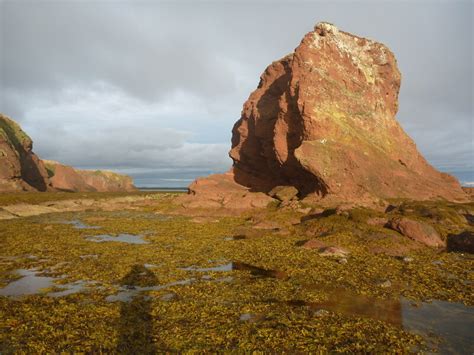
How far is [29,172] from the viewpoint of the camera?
105250 millimetres

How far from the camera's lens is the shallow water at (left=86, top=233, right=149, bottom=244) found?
25.8m

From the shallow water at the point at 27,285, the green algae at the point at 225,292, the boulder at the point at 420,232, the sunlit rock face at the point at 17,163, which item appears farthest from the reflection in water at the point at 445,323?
the sunlit rock face at the point at 17,163

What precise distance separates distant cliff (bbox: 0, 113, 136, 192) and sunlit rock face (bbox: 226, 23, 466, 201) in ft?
222

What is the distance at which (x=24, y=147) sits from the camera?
10800cm

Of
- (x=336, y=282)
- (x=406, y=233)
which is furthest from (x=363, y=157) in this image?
(x=336, y=282)

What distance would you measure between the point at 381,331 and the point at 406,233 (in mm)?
15374

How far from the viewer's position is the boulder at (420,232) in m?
22.1

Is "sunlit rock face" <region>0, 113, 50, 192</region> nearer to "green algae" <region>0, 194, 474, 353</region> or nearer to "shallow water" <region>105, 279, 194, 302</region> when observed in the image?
"green algae" <region>0, 194, 474, 353</region>

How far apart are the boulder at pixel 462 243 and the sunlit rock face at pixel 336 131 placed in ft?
56.6

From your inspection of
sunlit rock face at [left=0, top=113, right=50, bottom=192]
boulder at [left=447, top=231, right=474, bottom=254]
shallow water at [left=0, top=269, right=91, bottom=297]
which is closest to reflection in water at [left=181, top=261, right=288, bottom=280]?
shallow water at [left=0, top=269, right=91, bottom=297]

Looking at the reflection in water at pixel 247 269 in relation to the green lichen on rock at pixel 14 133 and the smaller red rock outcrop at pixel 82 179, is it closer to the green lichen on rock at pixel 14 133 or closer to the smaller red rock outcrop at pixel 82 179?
the green lichen on rock at pixel 14 133

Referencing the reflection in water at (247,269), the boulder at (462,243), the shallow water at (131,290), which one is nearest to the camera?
the shallow water at (131,290)

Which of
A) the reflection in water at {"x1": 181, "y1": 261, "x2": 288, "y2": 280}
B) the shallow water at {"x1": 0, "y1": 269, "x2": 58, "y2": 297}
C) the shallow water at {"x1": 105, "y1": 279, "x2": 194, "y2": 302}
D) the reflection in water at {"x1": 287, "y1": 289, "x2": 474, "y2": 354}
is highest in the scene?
the reflection in water at {"x1": 287, "y1": 289, "x2": 474, "y2": 354}

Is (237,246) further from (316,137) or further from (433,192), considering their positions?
(433,192)
